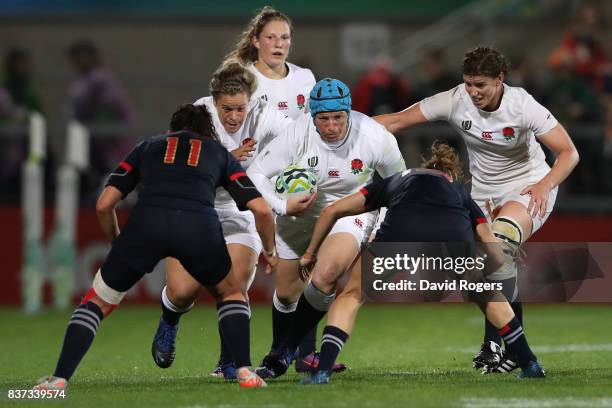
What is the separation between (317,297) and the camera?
8555mm

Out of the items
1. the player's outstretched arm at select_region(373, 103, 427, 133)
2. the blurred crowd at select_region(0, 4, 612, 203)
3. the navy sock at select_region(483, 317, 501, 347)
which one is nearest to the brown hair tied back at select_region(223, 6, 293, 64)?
the player's outstretched arm at select_region(373, 103, 427, 133)

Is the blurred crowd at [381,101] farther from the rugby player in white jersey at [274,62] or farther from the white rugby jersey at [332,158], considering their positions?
the white rugby jersey at [332,158]

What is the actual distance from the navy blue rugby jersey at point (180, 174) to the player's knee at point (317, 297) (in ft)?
3.04

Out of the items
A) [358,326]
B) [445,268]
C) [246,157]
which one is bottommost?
[358,326]

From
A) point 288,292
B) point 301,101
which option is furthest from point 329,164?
point 301,101

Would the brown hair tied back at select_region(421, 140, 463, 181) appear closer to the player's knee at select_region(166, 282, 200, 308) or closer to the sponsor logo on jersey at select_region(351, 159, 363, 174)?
the sponsor logo on jersey at select_region(351, 159, 363, 174)

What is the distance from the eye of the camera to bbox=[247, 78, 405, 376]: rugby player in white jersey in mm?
8500

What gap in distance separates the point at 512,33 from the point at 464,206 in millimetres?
11446

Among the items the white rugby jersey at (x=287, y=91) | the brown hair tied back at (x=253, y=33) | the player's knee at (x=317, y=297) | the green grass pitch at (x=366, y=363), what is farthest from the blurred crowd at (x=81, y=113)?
the player's knee at (x=317, y=297)

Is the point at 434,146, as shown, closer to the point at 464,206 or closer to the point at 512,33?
the point at 464,206

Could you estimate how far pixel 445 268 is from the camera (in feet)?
27.1

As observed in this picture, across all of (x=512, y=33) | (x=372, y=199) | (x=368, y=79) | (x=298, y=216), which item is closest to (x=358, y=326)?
(x=368, y=79)

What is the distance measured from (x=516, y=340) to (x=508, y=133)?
1.70 meters

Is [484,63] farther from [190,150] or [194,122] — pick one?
[190,150]
